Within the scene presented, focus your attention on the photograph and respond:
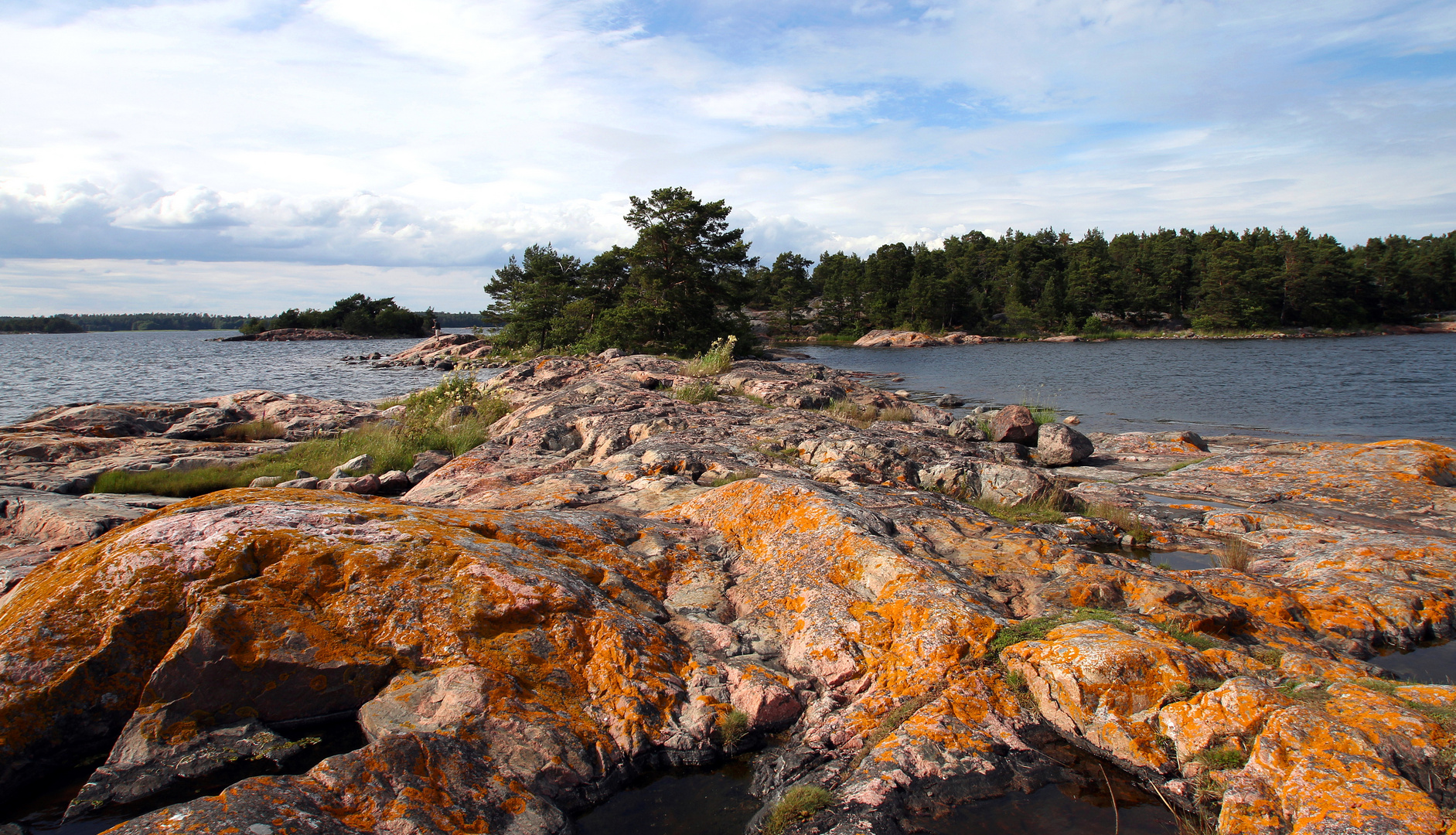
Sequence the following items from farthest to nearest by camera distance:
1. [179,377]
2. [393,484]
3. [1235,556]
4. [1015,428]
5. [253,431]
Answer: [179,377]
[1015,428]
[253,431]
[393,484]
[1235,556]


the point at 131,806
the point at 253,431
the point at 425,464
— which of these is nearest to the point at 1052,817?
the point at 131,806

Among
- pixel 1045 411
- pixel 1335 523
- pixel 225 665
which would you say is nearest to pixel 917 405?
pixel 1045 411

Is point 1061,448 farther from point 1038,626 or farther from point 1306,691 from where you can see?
point 1306,691

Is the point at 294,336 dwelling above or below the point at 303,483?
above

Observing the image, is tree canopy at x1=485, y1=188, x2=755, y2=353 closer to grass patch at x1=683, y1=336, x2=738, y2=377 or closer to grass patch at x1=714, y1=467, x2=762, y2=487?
grass patch at x1=683, y1=336, x2=738, y2=377

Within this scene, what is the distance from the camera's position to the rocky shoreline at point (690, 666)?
321cm

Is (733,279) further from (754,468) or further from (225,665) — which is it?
(225,665)

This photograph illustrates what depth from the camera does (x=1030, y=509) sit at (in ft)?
28.1

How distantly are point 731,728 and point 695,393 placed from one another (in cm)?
914

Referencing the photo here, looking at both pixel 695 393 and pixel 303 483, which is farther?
pixel 695 393

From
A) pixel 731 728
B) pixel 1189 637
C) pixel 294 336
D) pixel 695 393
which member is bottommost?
pixel 731 728

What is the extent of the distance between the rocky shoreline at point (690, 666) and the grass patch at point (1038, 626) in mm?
23

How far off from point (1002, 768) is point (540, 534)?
3539 millimetres

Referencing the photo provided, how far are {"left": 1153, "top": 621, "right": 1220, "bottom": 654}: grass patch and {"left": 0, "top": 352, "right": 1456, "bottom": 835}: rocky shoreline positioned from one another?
0.09 ft
